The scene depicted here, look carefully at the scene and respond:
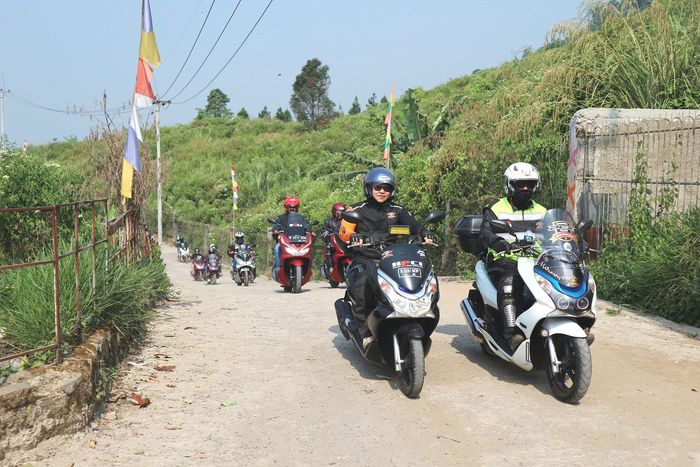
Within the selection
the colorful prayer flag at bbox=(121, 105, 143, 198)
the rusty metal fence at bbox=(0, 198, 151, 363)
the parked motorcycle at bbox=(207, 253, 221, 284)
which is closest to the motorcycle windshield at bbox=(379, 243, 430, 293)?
the rusty metal fence at bbox=(0, 198, 151, 363)

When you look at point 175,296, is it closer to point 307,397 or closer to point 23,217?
point 23,217

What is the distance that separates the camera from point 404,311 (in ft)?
19.4

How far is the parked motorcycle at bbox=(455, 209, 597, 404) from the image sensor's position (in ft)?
18.5

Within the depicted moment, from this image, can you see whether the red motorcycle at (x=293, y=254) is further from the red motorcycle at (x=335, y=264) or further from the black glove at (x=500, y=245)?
the black glove at (x=500, y=245)

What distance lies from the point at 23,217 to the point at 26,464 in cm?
608

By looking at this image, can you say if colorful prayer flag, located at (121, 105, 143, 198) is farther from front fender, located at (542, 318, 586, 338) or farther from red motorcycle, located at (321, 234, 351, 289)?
front fender, located at (542, 318, 586, 338)

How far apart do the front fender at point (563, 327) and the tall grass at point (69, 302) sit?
374cm

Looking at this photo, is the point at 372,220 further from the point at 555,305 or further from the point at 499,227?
the point at 555,305

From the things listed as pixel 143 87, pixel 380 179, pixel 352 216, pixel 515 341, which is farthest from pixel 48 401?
pixel 143 87

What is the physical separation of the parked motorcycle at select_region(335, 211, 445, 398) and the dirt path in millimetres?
257

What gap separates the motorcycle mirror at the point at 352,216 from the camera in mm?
6789

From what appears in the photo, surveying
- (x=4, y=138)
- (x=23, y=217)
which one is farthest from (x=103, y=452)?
(x=4, y=138)

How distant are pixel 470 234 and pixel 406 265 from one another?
1.04 metres

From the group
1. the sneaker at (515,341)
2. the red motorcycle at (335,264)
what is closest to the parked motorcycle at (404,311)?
the sneaker at (515,341)
